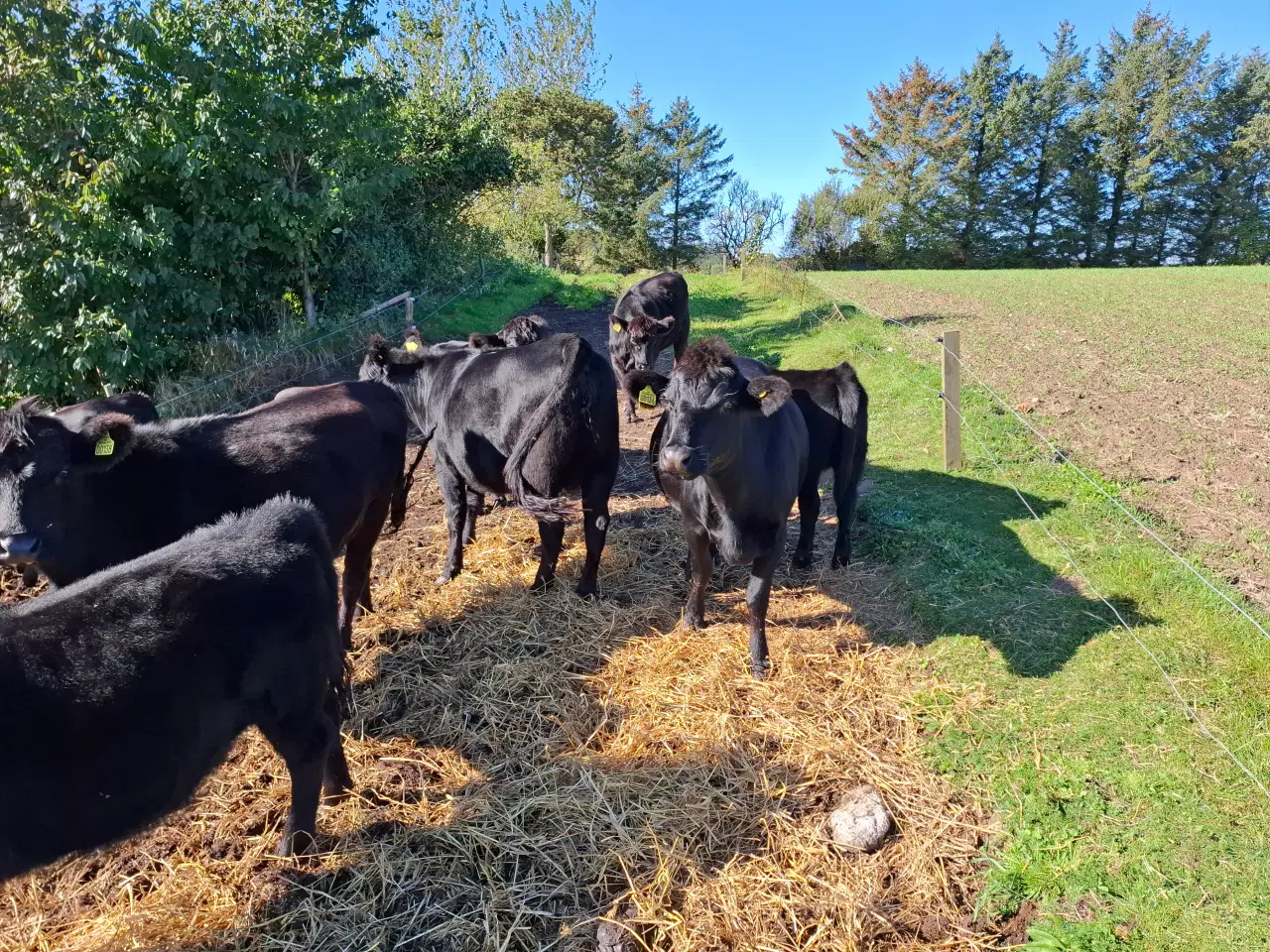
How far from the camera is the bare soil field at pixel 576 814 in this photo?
2.93 meters

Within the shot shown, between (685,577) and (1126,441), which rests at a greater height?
(1126,441)

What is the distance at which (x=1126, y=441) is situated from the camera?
808cm

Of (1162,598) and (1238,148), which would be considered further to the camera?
(1238,148)

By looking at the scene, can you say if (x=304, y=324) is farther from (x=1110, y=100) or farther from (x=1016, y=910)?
(x=1110, y=100)

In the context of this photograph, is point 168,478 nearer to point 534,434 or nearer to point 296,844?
point 296,844

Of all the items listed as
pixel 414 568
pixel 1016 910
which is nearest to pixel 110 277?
pixel 414 568

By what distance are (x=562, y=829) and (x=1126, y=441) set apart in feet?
25.8

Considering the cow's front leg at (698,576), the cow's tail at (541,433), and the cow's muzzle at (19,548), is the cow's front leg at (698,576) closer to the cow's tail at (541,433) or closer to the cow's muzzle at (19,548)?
the cow's tail at (541,433)

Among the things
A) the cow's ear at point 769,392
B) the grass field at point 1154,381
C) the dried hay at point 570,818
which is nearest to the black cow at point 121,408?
the dried hay at point 570,818

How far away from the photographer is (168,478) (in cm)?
394

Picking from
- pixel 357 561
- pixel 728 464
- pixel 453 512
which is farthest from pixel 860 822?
pixel 453 512

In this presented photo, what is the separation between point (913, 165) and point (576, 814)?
5455 cm

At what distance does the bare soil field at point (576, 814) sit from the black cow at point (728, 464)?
57 cm

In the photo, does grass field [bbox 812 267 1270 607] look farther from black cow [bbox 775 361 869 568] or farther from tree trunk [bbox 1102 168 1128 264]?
tree trunk [bbox 1102 168 1128 264]
